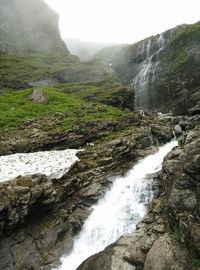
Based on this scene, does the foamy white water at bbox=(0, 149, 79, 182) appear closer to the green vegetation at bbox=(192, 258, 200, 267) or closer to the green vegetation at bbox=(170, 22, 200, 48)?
the green vegetation at bbox=(192, 258, 200, 267)

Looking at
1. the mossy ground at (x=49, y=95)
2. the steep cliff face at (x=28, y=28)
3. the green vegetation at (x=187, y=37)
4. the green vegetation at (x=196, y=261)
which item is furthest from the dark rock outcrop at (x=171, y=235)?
the steep cliff face at (x=28, y=28)

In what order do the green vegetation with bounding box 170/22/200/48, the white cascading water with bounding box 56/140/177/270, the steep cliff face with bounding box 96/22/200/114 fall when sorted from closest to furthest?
the white cascading water with bounding box 56/140/177/270 < the steep cliff face with bounding box 96/22/200/114 < the green vegetation with bounding box 170/22/200/48

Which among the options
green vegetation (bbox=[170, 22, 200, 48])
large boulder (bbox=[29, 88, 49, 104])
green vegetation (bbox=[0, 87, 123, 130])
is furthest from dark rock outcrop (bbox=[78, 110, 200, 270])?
green vegetation (bbox=[170, 22, 200, 48])

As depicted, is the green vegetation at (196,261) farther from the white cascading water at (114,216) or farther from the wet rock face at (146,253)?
the white cascading water at (114,216)

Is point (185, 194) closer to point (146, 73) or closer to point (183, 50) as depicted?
point (183, 50)

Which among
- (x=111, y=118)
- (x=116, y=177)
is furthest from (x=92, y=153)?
(x=111, y=118)

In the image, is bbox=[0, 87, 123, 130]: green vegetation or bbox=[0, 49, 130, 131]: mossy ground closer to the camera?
bbox=[0, 87, 123, 130]: green vegetation

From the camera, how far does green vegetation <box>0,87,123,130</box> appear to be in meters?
47.9

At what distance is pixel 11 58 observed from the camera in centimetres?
11494

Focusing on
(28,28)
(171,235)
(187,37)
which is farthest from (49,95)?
(28,28)

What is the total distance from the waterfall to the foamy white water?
150 ft

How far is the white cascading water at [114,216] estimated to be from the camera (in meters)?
28.0

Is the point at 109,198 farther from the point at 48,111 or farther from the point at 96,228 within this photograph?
the point at 48,111

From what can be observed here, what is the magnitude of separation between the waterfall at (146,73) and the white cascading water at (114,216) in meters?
47.4
